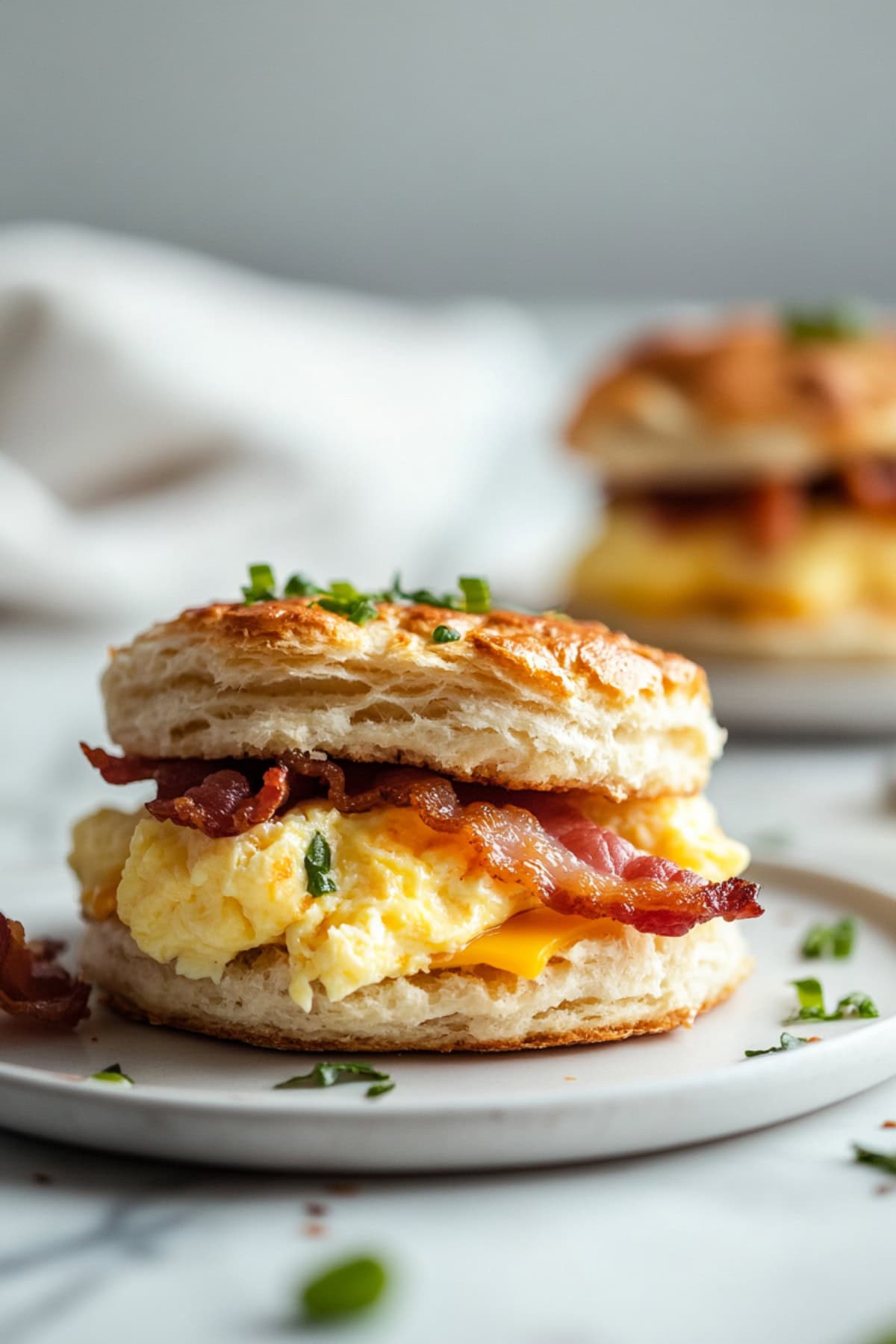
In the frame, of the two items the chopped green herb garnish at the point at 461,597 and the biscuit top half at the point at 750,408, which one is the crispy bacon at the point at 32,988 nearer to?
the chopped green herb garnish at the point at 461,597

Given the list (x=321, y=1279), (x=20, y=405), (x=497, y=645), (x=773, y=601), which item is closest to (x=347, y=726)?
(x=497, y=645)

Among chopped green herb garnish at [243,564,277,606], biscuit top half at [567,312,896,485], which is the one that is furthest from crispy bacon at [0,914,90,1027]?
biscuit top half at [567,312,896,485]

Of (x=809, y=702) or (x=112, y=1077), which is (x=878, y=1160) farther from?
(x=809, y=702)

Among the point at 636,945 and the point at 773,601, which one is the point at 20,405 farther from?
the point at 636,945

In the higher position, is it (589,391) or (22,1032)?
(589,391)

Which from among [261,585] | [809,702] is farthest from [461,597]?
[809,702]

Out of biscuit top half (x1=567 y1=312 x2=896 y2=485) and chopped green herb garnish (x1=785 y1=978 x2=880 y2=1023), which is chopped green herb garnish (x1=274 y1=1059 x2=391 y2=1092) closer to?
chopped green herb garnish (x1=785 y1=978 x2=880 y2=1023)

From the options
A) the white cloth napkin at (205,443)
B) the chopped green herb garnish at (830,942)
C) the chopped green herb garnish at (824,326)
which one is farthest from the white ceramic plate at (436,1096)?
the chopped green herb garnish at (824,326)
